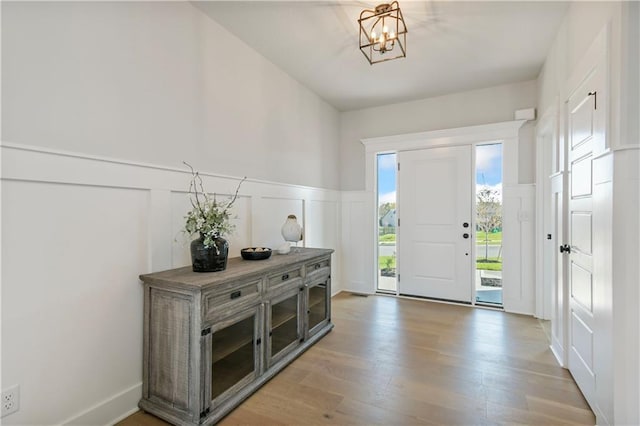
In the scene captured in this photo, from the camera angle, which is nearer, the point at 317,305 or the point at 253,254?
the point at 253,254

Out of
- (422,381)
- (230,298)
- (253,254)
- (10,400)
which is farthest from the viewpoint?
(253,254)

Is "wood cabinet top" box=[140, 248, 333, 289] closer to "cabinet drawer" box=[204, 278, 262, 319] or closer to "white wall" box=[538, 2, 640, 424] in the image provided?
"cabinet drawer" box=[204, 278, 262, 319]

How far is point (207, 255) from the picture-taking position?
1993 mm

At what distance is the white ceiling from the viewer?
237 cm

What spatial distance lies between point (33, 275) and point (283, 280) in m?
1.49

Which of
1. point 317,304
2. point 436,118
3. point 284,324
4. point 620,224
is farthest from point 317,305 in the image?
point 436,118

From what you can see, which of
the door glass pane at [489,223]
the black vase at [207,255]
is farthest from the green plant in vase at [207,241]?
the door glass pane at [489,223]

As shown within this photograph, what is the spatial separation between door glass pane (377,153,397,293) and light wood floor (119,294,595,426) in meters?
1.25

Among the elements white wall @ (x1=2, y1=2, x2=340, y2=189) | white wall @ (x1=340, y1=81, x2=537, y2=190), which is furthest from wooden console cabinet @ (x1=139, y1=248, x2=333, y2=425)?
white wall @ (x1=340, y1=81, x2=537, y2=190)

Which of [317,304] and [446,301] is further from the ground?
[317,304]

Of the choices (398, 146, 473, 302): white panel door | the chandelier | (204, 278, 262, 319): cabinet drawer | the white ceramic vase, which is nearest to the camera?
(204, 278, 262, 319): cabinet drawer

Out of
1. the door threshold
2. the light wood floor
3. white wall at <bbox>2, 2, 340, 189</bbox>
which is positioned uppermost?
white wall at <bbox>2, 2, 340, 189</bbox>

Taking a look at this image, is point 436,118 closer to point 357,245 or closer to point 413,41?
point 413,41

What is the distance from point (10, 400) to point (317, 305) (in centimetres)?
212
